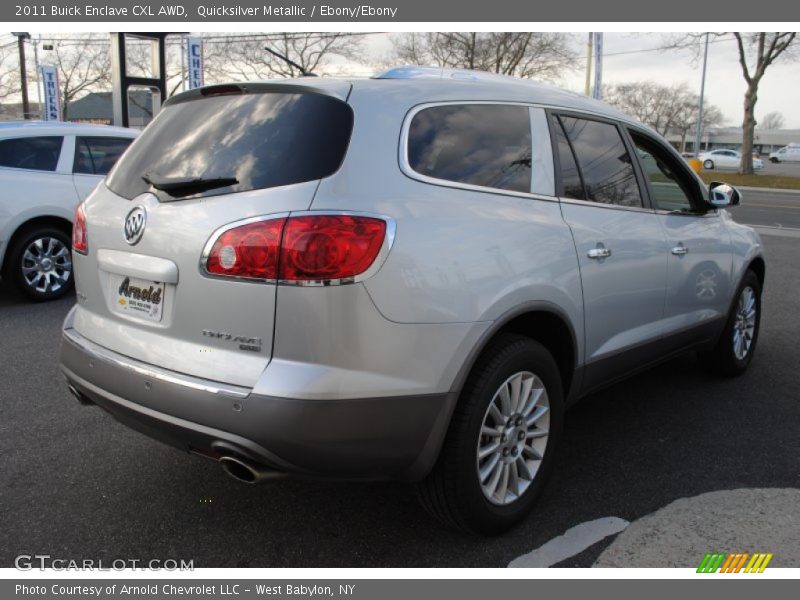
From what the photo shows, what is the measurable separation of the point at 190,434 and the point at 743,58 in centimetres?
3870

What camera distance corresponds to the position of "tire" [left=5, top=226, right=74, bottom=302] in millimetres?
6867

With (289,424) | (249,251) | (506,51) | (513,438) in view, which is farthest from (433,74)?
(506,51)

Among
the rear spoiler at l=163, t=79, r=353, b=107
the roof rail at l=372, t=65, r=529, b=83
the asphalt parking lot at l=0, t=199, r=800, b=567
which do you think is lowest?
the asphalt parking lot at l=0, t=199, r=800, b=567

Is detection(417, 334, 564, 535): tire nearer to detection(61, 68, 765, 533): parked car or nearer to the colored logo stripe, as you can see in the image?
detection(61, 68, 765, 533): parked car

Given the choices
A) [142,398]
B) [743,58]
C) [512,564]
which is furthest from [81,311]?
[743,58]

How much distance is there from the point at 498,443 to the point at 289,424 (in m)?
0.96

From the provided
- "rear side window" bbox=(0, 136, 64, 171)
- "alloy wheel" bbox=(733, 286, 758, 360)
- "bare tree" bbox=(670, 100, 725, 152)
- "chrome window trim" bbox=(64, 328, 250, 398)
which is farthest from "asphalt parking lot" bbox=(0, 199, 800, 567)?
"bare tree" bbox=(670, 100, 725, 152)

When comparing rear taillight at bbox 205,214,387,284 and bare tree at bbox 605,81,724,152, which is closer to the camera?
rear taillight at bbox 205,214,387,284

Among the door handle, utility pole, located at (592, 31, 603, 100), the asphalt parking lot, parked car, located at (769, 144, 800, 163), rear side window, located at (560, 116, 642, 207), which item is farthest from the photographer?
parked car, located at (769, 144, 800, 163)

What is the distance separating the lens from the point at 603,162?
3.55 metres

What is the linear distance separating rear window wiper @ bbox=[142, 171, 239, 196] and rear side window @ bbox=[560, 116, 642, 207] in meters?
1.69

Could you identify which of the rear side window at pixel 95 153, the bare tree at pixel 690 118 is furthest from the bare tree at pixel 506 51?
the bare tree at pixel 690 118

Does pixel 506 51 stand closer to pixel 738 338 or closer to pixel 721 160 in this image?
pixel 721 160

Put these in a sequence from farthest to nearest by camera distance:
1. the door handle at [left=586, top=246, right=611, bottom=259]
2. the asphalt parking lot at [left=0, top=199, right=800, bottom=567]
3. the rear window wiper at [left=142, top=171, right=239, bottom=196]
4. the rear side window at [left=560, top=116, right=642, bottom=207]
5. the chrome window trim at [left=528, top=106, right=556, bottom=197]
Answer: the rear side window at [left=560, top=116, right=642, bottom=207], the door handle at [left=586, top=246, right=611, bottom=259], the chrome window trim at [left=528, top=106, right=556, bottom=197], the asphalt parking lot at [left=0, top=199, right=800, bottom=567], the rear window wiper at [left=142, top=171, right=239, bottom=196]
